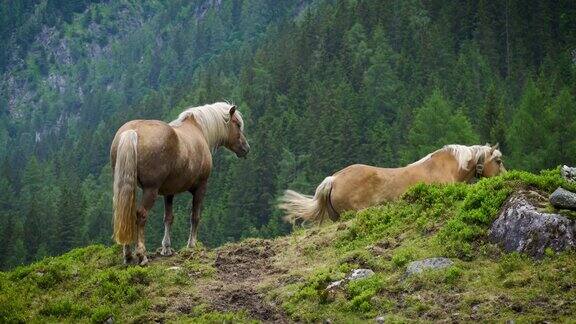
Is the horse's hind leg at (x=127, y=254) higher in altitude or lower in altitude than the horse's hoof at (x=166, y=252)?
higher

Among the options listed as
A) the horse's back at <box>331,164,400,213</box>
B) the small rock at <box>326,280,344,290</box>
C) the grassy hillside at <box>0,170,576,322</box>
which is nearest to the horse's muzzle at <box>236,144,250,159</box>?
the horse's back at <box>331,164,400,213</box>

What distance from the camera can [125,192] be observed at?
41.2ft

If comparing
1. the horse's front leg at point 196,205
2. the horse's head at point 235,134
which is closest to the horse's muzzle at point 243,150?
the horse's head at point 235,134

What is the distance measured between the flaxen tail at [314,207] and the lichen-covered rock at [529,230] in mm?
5731

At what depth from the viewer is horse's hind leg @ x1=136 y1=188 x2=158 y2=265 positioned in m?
13.0

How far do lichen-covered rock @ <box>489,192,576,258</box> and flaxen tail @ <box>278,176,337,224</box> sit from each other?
18.8ft

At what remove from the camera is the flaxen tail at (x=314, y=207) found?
16.7m

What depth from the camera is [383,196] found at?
16.9 metres

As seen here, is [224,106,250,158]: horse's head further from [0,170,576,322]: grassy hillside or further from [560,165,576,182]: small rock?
[560,165,576,182]: small rock

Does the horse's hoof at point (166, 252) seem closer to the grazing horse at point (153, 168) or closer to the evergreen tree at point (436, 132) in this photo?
the grazing horse at point (153, 168)

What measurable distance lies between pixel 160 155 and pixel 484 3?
12065cm

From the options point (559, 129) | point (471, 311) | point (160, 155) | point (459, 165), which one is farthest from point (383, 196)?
point (559, 129)

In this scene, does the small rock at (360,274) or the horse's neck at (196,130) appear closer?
the small rock at (360,274)

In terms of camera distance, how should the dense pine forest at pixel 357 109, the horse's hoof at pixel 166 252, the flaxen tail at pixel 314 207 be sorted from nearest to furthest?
the horse's hoof at pixel 166 252
the flaxen tail at pixel 314 207
the dense pine forest at pixel 357 109
